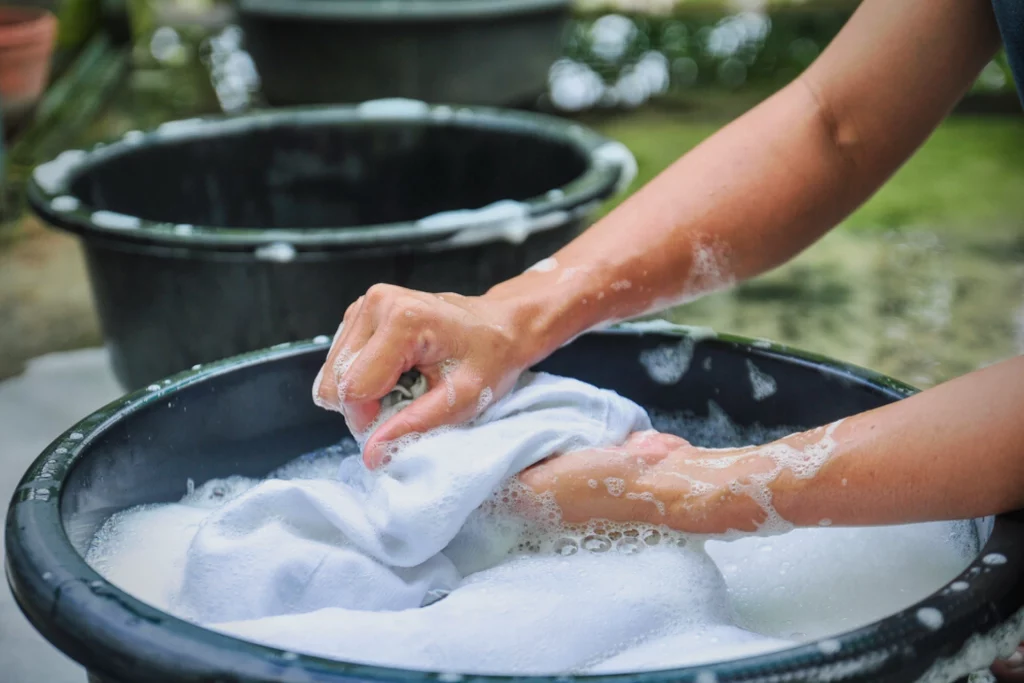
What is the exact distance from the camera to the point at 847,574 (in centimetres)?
100

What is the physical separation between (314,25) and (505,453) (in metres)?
2.81

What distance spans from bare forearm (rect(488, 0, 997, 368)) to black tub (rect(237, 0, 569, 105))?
240cm

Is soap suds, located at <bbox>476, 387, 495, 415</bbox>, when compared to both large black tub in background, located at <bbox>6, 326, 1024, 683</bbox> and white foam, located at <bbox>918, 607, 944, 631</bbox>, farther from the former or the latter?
white foam, located at <bbox>918, 607, 944, 631</bbox>

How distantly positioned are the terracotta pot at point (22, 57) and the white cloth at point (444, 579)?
324 centimetres

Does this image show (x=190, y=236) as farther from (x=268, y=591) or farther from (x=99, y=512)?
(x=268, y=591)

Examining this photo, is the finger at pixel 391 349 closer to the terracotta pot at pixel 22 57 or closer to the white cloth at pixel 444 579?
the white cloth at pixel 444 579

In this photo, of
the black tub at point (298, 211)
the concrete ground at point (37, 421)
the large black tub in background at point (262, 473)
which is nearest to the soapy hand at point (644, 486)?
the large black tub in background at point (262, 473)

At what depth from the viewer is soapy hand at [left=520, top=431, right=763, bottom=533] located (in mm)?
936

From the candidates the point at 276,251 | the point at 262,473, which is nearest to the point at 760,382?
the point at 262,473

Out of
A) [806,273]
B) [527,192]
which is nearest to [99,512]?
[527,192]

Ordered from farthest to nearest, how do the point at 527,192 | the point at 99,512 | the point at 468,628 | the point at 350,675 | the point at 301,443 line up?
the point at 527,192
the point at 301,443
the point at 99,512
the point at 468,628
the point at 350,675

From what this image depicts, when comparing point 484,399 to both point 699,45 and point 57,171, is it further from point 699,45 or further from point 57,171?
point 699,45

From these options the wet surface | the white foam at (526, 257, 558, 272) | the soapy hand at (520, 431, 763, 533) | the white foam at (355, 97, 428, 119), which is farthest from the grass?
the soapy hand at (520, 431, 763, 533)

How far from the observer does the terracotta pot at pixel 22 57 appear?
3637 millimetres
